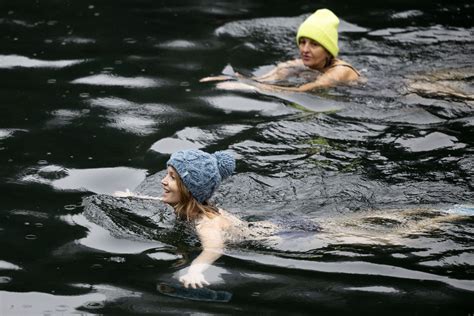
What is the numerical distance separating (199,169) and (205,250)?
2.08ft

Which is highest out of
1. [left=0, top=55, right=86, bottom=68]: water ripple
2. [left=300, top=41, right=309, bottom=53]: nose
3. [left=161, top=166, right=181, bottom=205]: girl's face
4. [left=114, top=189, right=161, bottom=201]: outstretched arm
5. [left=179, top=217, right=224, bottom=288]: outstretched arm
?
[left=300, top=41, right=309, bottom=53]: nose

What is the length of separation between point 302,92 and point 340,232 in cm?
317

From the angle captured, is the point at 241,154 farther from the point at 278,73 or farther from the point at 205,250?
the point at 278,73

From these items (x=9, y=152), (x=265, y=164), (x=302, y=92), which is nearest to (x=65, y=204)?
(x=9, y=152)

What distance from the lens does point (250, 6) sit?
41.5ft

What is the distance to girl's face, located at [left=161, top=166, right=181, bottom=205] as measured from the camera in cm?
695

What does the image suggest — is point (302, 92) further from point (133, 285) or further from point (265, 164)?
point (133, 285)

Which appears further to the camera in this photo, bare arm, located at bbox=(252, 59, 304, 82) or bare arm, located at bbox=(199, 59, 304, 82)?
bare arm, located at bbox=(252, 59, 304, 82)

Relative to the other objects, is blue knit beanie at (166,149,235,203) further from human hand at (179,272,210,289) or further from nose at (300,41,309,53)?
nose at (300,41,309,53)

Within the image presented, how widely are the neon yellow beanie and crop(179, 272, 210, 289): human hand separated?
4660 mm

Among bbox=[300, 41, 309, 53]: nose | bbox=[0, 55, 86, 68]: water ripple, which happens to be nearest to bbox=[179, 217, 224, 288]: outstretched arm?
bbox=[300, 41, 309, 53]: nose

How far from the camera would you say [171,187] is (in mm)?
6945

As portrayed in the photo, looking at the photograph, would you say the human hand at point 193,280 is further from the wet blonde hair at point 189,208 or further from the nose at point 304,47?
the nose at point 304,47

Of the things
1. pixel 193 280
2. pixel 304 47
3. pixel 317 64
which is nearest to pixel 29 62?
pixel 304 47
